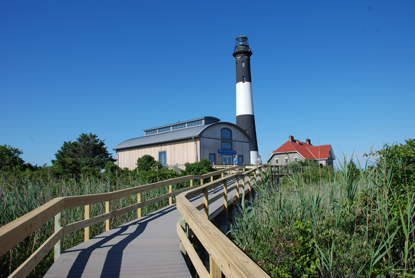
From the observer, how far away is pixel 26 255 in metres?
4.37

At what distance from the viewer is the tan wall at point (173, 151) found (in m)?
22.8

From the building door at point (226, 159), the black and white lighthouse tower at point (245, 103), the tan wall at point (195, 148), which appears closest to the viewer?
the tan wall at point (195, 148)

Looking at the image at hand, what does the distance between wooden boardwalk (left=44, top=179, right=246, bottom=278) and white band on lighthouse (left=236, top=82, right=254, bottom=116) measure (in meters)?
25.3

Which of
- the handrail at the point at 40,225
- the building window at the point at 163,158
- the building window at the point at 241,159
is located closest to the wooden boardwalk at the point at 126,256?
the handrail at the point at 40,225

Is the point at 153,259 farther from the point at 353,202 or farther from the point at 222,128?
the point at 222,128

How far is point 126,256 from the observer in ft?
12.7

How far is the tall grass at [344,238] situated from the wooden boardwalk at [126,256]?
120 cm

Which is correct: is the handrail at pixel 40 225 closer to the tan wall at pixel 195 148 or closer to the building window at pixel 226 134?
the tan wall at pixel 195 148

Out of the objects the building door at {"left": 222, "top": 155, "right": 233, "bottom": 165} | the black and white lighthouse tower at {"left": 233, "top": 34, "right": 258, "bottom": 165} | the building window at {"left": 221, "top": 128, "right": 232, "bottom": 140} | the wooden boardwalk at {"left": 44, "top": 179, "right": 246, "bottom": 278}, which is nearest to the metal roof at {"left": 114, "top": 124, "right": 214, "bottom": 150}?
the building window at {"left": 221, "top": 128, "right": 232, "bottom": 140}

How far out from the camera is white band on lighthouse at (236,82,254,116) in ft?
97.8

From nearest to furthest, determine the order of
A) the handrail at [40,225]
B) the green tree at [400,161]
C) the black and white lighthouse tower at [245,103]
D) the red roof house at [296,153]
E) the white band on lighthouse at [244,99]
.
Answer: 1. the handrail at [40,225]
2. the green tree at [400,161]
3. the black and white lighthouse tower at [245,103]
4. the white band on lighthouse at [244,99]
5. the red roof house at [296,153]

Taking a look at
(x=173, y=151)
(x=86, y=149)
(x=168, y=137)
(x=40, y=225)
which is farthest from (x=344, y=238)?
(x=86, y=149)

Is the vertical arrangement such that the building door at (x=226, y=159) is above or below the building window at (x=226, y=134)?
below

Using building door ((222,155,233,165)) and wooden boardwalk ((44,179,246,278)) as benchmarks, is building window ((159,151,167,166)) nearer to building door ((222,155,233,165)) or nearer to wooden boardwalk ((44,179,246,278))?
building door ((222,155,233,165))
